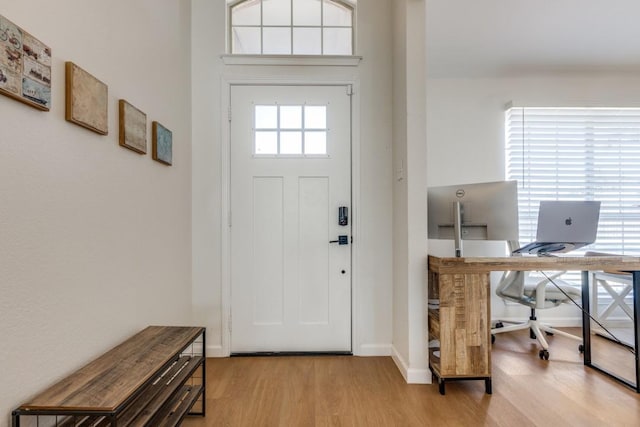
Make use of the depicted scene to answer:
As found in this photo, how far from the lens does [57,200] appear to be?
4.07ft

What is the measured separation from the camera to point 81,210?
1368 mm

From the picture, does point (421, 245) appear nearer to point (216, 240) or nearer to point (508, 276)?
point (508, 276)

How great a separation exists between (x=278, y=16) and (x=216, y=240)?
2019mm

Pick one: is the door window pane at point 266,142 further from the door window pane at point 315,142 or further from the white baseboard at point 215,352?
the white baseboard at point 215,352

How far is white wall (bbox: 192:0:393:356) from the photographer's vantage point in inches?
106

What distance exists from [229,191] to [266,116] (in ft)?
2.34

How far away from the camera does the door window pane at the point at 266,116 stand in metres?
2.75

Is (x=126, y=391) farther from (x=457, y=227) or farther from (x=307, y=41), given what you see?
(x=307, y=41)

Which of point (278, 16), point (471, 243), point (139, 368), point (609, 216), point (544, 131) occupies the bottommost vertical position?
point (139, 368)

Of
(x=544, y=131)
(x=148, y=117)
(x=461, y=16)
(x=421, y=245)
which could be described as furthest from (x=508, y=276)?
(x=148, y=117)

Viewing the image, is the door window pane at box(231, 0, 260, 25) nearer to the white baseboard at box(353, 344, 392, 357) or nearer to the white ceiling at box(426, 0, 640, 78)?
the white ceiling at box(426, 0, 640, 78)

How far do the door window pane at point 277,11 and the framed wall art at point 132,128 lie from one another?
1.58 metres

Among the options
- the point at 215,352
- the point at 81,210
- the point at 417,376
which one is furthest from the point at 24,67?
the point at 417,376

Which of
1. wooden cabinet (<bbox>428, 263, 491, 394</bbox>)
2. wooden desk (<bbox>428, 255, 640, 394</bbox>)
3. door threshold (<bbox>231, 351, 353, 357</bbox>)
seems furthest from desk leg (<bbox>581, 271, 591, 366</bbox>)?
door threshold (<bbox>231, 351, 353, 357</bbox>)
